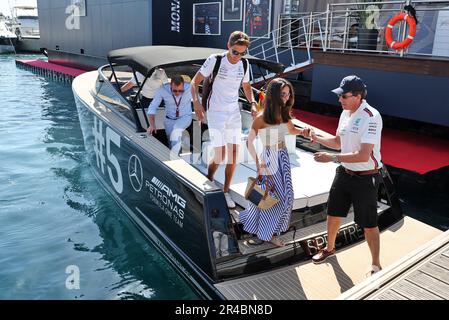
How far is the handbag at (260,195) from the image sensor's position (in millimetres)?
3262

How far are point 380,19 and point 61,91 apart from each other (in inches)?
452

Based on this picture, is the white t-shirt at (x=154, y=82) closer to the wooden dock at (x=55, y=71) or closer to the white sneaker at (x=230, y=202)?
the white sneaker at (x=230, y=202)

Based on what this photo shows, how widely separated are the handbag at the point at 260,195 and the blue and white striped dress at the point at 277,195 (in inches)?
1.7

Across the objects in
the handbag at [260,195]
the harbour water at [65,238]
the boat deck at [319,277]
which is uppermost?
the handbag at [260,195]

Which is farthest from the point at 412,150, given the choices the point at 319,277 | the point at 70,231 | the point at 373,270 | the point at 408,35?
the point at 70,231

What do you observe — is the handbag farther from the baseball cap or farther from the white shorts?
the baseball cap

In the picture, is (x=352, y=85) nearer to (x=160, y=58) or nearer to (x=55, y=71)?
(x=160, y=58)

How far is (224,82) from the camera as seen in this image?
12.4 feet

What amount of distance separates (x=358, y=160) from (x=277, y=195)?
0.73 meters

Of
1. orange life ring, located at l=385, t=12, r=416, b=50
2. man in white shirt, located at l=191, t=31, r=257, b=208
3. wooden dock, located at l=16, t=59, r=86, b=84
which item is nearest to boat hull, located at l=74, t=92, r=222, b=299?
man in white shirt, located at l=191, t=31, r=257, b=208

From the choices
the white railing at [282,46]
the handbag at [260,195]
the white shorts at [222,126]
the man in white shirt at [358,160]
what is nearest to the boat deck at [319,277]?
the man in white shirt at [358,160]

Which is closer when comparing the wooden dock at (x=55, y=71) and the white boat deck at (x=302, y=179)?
the white boat deck at (x=302, y=179)

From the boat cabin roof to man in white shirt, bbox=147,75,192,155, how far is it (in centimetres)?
25

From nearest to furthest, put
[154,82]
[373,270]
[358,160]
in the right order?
[358,160] < [373,270] < [154,82]
